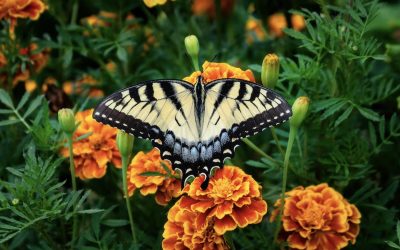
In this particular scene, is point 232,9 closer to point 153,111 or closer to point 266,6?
point 266,6

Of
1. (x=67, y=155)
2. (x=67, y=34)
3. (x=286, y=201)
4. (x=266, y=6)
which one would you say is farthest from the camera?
(x=266, y=6)

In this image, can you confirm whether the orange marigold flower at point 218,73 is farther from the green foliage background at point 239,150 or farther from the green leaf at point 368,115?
the green leaf at point 368,115

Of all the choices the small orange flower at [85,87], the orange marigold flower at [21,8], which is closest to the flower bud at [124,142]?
the orange marigold flower at [21,8]

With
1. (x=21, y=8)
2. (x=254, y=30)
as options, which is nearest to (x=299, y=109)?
(x=21, y=8)

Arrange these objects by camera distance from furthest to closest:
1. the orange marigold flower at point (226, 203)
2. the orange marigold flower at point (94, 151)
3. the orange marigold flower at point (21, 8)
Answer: the orange marigold flower at point (21, 8) < the orange marigold flower at point (94, 151) < the orange marigold flower at point (226, 203)

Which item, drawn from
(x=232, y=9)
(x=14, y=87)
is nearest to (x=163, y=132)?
(x=14, y=87)

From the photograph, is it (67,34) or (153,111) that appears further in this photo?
(67,34)
